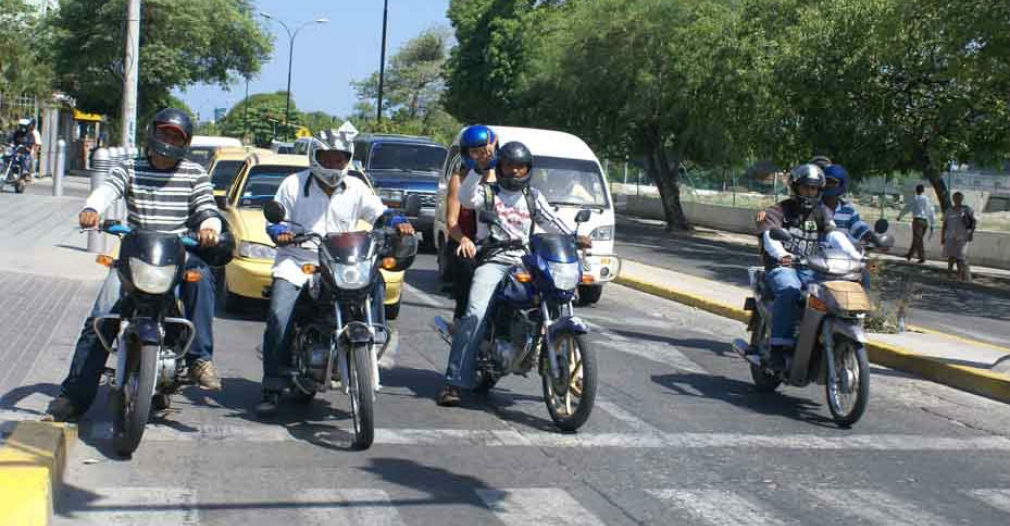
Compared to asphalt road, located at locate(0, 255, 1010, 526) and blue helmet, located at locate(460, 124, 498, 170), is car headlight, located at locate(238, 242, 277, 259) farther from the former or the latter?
blue helmet, located at locate(460, 124, 498, 170)

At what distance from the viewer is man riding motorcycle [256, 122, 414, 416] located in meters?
7.21

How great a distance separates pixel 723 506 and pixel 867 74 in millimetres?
22481

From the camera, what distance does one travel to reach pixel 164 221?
695 cm

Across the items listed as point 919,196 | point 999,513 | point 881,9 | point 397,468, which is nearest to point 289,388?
point 397,468

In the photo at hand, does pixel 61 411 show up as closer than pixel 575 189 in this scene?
Yes

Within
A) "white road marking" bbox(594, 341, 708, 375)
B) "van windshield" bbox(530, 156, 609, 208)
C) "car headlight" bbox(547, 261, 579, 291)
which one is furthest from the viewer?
"van windshield" bbox(530, 156, 609, 208)

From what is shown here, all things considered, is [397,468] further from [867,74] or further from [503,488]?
[867,74]

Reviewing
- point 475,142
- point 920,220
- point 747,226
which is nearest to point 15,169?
point 920,220

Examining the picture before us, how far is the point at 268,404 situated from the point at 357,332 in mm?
1130

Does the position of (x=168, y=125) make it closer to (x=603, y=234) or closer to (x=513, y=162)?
(x=513, y=162)

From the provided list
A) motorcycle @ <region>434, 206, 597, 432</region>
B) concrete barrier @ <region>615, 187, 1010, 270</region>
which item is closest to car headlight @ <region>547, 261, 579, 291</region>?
motorcycle @ <region>434, 206, 597, 432</region>

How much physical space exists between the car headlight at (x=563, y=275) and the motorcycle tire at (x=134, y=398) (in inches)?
93.2

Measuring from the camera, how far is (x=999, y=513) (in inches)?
242

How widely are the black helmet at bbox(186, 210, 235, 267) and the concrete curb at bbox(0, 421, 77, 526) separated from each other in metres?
1.16
